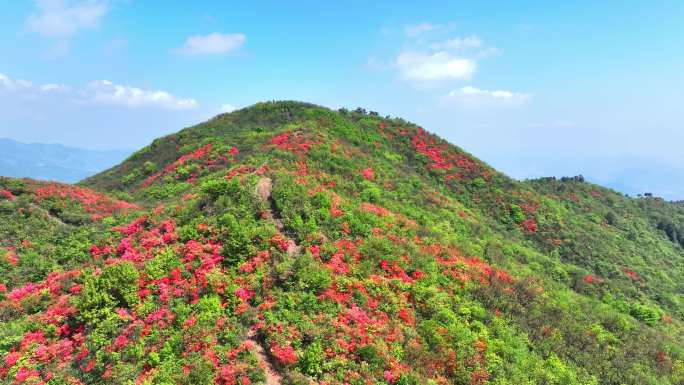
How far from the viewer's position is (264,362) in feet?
42.7

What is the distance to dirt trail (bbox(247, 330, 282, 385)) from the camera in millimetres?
12461

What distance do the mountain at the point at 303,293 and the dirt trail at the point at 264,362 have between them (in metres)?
0.06

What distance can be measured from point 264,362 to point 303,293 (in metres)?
3.75

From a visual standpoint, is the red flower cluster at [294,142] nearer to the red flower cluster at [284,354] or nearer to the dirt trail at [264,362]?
the dirt trail at [264,362]

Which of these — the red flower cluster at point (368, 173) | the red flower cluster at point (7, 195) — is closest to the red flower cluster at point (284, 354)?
the red flower cluster at point (368, 173)

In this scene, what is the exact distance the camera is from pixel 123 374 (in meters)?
12.3

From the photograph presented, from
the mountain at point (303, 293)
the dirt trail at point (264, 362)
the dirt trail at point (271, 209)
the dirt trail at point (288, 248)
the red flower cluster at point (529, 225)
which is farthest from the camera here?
the red flower cluster at point (529, 225)

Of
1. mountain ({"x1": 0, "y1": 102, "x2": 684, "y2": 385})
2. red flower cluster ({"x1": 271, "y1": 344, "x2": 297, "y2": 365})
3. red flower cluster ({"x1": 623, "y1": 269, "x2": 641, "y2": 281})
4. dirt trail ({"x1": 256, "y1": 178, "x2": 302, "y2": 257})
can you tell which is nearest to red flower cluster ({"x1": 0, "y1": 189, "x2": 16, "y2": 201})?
mountain ({"x1": 0, "y1": 102, "x2": 684, "y2": 385})

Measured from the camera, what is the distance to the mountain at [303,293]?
13.4m

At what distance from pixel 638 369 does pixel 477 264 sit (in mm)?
9675

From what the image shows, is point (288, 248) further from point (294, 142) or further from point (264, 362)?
point (294, 142)

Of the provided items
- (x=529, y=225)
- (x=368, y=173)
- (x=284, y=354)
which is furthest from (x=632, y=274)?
(x=284, y=354)

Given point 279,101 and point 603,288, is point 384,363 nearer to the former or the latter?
point 603,288

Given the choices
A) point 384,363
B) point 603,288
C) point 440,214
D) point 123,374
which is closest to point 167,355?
point 123,374
